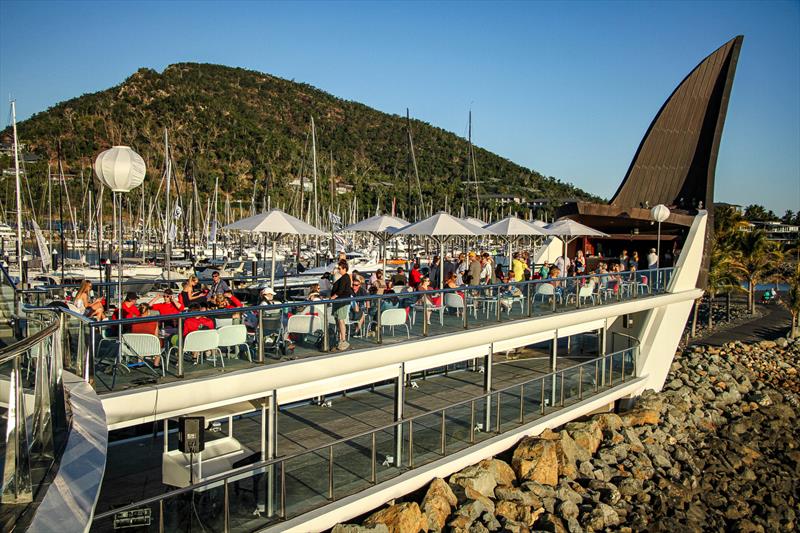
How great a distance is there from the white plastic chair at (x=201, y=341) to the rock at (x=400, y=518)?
3925 mm

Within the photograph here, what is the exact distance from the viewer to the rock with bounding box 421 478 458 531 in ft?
37.4

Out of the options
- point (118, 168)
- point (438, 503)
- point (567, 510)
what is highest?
point (118, 168)

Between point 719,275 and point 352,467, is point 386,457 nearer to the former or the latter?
point 352,467

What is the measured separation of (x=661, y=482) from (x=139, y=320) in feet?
45.0

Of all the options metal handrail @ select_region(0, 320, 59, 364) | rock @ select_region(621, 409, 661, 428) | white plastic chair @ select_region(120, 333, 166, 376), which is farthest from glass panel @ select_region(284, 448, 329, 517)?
rock @ select_region(621, 409, 661, 428)

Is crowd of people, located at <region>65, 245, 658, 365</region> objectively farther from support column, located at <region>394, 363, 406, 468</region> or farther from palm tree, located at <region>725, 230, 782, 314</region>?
palm tree, located at <region>725, 230, 782, 314</region>

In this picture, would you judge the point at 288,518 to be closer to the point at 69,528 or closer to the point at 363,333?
the point at 363,333

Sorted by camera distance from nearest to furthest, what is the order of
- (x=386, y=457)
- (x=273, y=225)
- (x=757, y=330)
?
1. (x=386, y=457)
2. (x=273, y=225)
3. (x=757, y=330)

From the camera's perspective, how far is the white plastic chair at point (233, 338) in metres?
9.77

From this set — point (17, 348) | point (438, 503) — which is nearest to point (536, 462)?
point (438, 503)

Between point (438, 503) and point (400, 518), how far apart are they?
3.68 ft

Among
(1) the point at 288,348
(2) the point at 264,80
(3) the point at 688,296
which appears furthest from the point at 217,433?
(2) the point at 264,80

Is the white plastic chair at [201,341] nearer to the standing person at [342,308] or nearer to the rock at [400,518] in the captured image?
the standing person at [342,308]

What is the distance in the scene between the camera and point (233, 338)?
9.91 m
